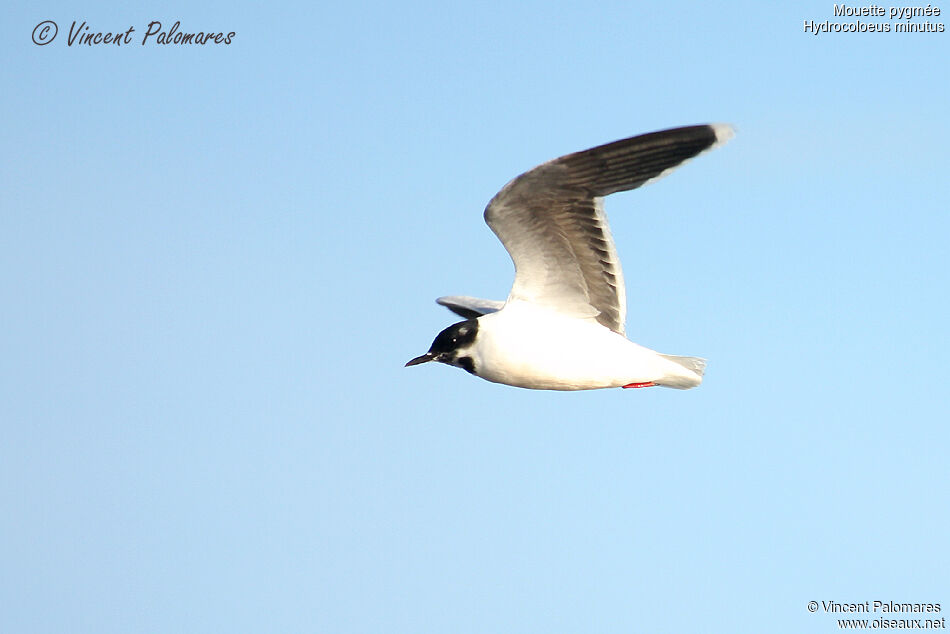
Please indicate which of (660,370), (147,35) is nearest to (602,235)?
(660,370)

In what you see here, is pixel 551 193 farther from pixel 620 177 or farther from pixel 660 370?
pixel 660 370

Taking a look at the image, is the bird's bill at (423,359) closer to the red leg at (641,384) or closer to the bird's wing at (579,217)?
the bird's wing at (579,217)

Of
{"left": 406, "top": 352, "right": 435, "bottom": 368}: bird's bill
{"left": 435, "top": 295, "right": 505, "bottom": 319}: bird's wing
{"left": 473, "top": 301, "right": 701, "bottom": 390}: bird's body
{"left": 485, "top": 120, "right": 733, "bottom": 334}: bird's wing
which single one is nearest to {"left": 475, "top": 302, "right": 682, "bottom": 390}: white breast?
{"left": 473, "top": 301, "right": 701, "bottom": 390}: bird's body

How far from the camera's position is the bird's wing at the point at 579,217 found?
35.3 feet

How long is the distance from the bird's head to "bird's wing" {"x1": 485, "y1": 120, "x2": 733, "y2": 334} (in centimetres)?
51

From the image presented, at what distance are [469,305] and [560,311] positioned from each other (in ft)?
8.98

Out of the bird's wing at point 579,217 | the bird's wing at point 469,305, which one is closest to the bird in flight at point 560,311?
the bird's wing at point 579,217

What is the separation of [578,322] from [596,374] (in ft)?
1.71

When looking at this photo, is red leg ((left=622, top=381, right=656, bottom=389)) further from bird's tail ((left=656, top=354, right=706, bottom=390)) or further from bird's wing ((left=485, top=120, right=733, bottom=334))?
bird's wing ((left=485, top=120, right=733, bottom=334))

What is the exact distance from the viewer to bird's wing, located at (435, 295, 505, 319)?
1434 cm

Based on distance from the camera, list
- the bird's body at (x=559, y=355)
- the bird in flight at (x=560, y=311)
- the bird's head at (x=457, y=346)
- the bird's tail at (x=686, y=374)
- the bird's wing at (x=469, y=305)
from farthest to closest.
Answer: the bird's wing at (x=469, y=305), the bird's tail at (x=686, y=374), the bird's head at (x=457, y=346), the bird's body at (x=559, y=355), the bird in flight at (x=560, y=311)

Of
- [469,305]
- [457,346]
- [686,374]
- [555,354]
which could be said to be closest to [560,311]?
[555,354]

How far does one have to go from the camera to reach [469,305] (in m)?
14.6

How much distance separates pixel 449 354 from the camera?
11.9 metres
